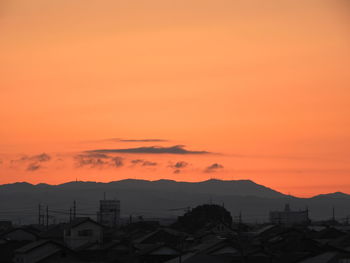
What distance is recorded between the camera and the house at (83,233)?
204 feet

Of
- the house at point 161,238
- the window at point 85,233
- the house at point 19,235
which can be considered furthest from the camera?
the house at point 19,235

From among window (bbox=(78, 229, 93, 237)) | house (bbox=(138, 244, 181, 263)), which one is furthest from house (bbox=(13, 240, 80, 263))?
window (bbox=(78, 229, 93, 237))

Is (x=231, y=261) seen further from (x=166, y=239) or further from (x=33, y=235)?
(x=33, y=235)

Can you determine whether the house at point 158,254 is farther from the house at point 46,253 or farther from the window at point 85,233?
the window at point 85,233

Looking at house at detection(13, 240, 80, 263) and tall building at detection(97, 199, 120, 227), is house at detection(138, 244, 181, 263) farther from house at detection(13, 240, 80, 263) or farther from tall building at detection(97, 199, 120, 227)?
tall building at detection(97, 199, 120, 227)

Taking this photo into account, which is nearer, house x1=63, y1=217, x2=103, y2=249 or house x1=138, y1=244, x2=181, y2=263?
house x1=138, y1=244, x2=181, y2=263

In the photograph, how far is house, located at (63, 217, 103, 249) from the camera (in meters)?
62.2

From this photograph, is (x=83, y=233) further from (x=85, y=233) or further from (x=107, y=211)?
(x=107, y=211)

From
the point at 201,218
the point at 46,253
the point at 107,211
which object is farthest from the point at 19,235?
the point at 107,211

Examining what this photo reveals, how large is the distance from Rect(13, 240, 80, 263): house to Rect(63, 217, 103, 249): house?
11.6 metres

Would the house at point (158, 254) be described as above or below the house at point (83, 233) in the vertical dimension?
below

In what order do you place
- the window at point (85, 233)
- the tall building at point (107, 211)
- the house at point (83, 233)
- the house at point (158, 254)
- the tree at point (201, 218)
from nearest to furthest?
the house at point (158, 254), the house at point (83, 233), the window at point (85, 233), the tree at point (201, 218), the tall building at point (107, 211)

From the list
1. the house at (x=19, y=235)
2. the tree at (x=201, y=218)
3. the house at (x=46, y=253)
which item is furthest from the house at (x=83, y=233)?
the tree at (x=201, y=218)

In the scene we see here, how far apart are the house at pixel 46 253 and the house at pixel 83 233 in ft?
38.2
